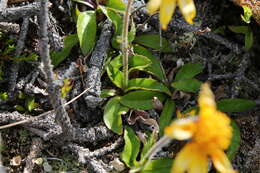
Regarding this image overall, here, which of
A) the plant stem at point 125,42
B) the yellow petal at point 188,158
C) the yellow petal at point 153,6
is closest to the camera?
the yellow petal at point 188,158

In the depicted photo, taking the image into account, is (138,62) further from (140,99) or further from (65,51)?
(65,51)

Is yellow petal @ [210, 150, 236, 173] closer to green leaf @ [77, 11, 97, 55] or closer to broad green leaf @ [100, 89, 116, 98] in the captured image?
broad green leaf @ [100, 89, 116, 98]

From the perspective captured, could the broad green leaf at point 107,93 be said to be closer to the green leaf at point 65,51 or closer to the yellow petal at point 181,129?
the green leaf at point 65,51

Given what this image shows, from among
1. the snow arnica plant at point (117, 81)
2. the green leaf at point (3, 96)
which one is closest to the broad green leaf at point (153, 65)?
the snow arnica plant at point (117, 81)

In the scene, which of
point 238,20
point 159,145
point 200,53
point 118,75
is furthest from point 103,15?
point 159,145

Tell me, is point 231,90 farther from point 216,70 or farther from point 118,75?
point 118,75

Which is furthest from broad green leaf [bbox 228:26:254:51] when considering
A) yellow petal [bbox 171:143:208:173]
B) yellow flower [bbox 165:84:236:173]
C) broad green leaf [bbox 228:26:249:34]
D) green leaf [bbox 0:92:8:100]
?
green leaf [bbox 0:92:8:100]
